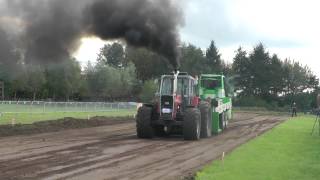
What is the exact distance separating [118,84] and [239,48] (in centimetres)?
4869

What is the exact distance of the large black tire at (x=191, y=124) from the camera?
84.7ft

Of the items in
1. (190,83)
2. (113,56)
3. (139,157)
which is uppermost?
(113,56)

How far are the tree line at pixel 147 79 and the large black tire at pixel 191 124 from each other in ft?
112

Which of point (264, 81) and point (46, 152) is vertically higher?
point (264, 81)

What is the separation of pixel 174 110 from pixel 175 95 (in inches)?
27.1

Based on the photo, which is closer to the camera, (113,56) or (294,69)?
(294,69)

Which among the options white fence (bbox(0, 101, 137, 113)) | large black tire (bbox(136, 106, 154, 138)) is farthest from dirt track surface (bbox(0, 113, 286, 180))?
white fence (bbox(0, 101, 137, 113))

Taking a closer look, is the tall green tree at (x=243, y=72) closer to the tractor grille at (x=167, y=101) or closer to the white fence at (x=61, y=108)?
the white fence at (x=61, y=108)

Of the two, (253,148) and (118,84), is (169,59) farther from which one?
(118,84)

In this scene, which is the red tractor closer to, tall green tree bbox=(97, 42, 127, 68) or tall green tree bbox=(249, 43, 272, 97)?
tall green tree bbox=(249, 43, 272, 97)

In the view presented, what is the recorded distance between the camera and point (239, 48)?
135 m

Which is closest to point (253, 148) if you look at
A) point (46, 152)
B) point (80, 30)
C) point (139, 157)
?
point (139, 157)

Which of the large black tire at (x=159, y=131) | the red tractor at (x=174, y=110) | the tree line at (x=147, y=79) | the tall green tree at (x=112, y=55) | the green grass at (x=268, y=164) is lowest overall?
the green grass at (x=268, y=164)

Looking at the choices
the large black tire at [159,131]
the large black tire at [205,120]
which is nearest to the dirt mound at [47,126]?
the large black tire at [159,131]
